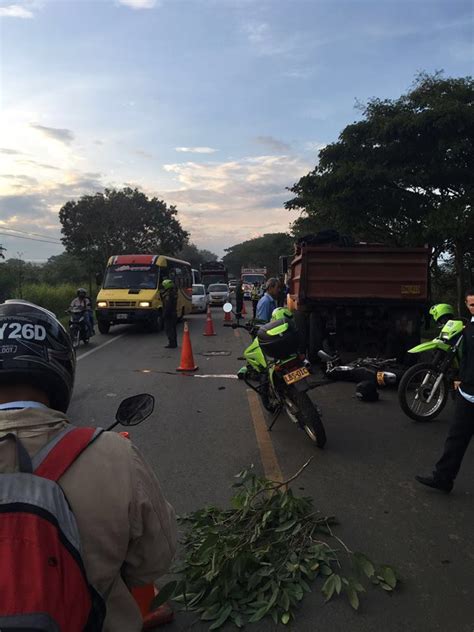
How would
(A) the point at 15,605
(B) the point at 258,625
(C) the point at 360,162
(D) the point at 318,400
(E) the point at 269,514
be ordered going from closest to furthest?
(A) the point at 15,605 → (B) the point at 258,625 → (E) the point at 269,514 → (D) the point at 318,400 → (C) the point at 360,162

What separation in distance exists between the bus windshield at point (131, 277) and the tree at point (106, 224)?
27.2 metres

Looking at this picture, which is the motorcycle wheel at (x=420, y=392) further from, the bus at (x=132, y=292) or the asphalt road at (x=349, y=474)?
the bus at (x=132, y=292)

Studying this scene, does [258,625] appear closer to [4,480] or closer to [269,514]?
[269,514]

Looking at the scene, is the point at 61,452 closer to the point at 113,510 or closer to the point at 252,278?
the point at 113,510

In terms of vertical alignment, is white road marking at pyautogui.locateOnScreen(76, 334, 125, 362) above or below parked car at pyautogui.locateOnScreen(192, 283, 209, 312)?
below

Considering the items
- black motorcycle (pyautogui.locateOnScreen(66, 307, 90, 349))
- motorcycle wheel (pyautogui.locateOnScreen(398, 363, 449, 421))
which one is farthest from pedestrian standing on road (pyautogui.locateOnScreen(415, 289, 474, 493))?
black motorcycle (pyautogui.locateOnScreen(66, 307, 90, 349))

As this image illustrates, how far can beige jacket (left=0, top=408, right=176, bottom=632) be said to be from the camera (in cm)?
125

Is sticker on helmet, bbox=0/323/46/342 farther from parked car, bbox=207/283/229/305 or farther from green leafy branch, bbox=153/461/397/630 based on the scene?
parked car, bbox=207/283/229/305

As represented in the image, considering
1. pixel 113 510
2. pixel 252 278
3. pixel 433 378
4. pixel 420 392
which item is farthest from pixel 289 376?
pixel 252 278

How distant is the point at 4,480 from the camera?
3.80 feet

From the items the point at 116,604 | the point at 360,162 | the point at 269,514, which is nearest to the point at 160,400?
the point at 269,514

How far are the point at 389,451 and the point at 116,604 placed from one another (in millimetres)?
4343

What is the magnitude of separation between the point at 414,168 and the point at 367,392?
30.7ft

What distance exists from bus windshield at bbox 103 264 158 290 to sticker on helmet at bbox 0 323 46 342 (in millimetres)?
15444
